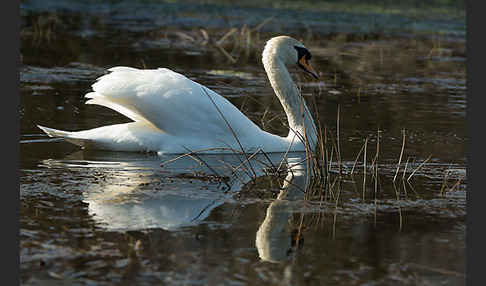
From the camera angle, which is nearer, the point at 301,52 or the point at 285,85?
the point at 285,85

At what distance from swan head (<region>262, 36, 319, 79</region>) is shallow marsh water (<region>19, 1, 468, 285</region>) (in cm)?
61

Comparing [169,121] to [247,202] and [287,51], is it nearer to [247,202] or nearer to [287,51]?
[287,51]

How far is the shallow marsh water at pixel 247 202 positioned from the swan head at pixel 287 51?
613 millimetres

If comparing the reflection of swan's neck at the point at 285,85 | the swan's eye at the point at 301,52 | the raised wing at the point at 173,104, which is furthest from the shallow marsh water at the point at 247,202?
the swan's eye at the point at 301,52

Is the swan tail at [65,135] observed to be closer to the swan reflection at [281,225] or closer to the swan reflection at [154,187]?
the swan reflection at [154,187]

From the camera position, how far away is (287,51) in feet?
28.9

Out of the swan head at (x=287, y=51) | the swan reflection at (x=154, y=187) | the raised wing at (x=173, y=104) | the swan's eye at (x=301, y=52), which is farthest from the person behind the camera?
the swan's eye at (x=301, y=52)

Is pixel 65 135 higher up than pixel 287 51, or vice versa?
pixel 287 51

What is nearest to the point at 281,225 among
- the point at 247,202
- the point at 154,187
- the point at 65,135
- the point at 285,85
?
the point at 247,202

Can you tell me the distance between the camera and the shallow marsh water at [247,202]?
4.81 metres

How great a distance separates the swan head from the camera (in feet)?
28.7

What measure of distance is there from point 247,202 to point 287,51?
Answer: 9.43 ft

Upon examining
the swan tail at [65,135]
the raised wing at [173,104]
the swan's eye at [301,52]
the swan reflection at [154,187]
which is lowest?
the swan reflection at [154,187]

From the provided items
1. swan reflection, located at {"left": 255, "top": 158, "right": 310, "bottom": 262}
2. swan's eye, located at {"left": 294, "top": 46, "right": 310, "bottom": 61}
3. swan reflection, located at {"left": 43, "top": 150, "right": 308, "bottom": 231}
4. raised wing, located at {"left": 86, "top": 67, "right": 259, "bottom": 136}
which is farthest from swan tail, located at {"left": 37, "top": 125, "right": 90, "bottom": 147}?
swan's eye, located at {"left": 294, "top": 46, "right": 310, "bottom": 61}
